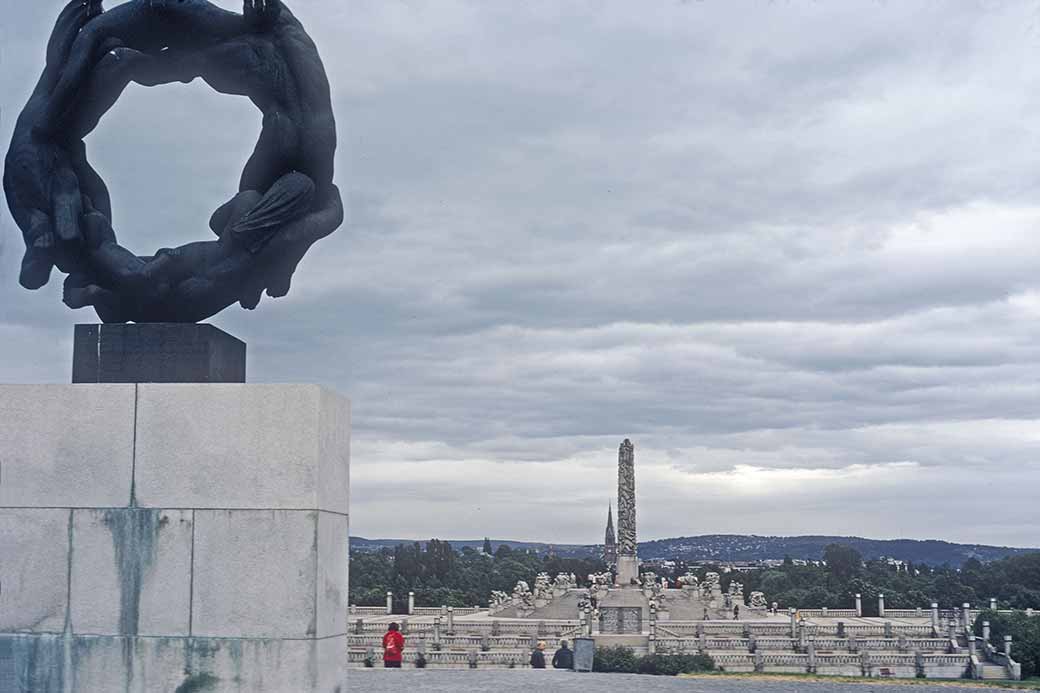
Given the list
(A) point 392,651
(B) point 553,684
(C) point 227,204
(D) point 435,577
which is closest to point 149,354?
(C) point 227,204

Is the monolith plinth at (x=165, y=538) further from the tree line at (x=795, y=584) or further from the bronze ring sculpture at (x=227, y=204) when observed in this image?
the tree line at (x=795, y=584)

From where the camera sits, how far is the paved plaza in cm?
1545

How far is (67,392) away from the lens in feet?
26.3

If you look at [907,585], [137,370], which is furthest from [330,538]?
[907,585]

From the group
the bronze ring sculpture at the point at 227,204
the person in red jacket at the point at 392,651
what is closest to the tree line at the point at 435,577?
the person in red jacket at the point at 392,651

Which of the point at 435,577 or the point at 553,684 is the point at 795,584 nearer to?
the point at 435,577

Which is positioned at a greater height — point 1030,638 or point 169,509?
point 169,509

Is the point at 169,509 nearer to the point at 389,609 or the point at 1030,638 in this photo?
the point at 1030,638

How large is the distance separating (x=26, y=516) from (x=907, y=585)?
8563 centimetres

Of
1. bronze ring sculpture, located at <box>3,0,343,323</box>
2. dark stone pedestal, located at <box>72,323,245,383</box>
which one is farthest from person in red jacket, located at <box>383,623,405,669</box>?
dark stone pedestal, located at <box>72,323,245,383</box>

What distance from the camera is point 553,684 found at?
16062 millimetres

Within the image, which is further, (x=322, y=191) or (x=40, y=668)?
(x=322, y=191)

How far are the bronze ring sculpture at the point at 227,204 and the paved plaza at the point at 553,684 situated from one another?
7950 mm

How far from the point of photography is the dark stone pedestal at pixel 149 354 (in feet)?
27.4
